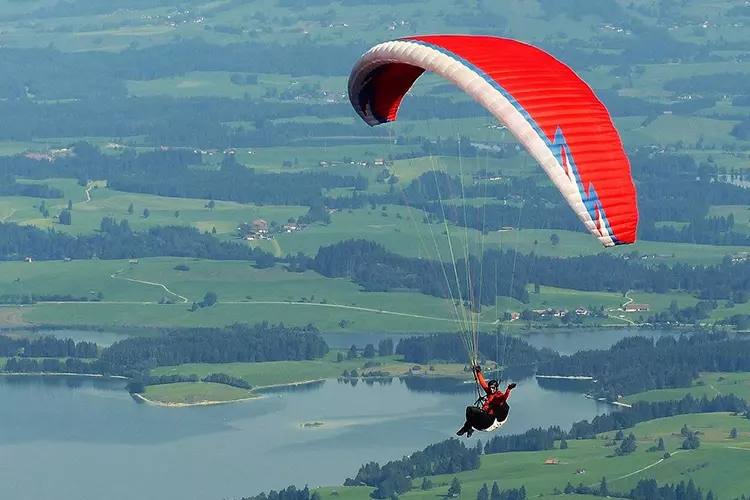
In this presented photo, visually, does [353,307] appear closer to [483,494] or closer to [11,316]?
[11,316]

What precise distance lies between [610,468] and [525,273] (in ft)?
131

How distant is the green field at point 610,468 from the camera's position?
77938 millimetres

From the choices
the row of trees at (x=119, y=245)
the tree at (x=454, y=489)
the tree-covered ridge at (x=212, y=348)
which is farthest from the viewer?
the row of trees at (x=119, y=245)

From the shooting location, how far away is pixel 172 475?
82125 millimetres

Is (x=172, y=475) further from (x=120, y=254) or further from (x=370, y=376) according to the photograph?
(x=120, y=254)

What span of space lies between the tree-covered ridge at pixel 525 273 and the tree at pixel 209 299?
7.38m

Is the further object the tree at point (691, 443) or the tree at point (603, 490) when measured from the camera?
the tree at point (691, 443)

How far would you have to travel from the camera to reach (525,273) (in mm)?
120062

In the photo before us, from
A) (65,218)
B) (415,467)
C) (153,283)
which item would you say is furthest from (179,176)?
(415,467)

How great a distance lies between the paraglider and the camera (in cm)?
4059

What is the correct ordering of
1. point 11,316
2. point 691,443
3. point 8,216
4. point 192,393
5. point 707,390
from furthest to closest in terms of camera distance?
point 8,216 → point 11,316 → point 192,393 → point 707,390 → point 691,443

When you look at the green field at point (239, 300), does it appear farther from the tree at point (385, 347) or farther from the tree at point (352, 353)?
the tree at point (352, 353)

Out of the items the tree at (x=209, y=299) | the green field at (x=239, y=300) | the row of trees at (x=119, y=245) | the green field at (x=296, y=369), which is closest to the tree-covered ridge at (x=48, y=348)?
the green field at (x=296, y=369)

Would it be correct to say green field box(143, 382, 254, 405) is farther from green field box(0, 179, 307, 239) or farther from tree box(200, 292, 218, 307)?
green field box(0, 179, 307, 239)
